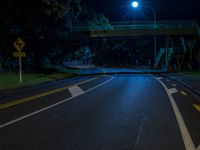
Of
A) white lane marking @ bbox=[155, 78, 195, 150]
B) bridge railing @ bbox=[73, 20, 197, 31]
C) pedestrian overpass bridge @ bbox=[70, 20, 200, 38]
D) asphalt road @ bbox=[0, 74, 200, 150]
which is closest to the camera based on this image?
white lane marking @ bbox=[155, 78, 195, 150]

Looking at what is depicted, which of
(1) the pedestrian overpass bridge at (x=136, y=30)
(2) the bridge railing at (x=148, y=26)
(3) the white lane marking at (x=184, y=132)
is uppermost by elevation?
(2) the bridge railing at (x=148, y=26)

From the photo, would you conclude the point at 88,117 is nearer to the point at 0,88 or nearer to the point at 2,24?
Result: the point at 0,88

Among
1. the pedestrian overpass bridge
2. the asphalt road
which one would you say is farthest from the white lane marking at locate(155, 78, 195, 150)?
the pedestrian overpass bridge

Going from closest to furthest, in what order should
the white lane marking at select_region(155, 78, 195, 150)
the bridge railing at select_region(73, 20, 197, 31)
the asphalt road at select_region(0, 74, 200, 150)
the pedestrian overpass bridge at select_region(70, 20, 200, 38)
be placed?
1. the white lane marking at select_region(155, 78, 195, 150)
2. the asphalt road at select_region(0, 74, 200, 150)
3. the pedestrian overpass bridge at select_region(70, 20, 200, 38)
4. the bridge railing at select_region(73, 20, 197, 31)

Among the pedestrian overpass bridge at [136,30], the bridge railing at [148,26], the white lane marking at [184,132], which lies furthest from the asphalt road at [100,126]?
the bridge railing at [148,26]

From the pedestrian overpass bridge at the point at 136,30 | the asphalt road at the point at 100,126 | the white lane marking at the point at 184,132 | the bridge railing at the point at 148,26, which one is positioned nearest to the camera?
the white lane marking at the point at 184,132

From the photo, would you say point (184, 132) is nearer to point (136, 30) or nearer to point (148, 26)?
point (136, 30)

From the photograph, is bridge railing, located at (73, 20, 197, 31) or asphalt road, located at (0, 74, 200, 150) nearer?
asphalt road, located at (0, 74, 200, 150)

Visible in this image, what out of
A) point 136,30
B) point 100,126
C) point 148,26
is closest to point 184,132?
point 100,126

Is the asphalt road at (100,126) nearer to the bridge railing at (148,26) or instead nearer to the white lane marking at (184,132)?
the white lane marking at (184,132)

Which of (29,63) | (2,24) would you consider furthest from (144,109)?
(29,63)

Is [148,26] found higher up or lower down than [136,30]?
higher up

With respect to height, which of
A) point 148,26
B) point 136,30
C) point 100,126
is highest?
point 148,26

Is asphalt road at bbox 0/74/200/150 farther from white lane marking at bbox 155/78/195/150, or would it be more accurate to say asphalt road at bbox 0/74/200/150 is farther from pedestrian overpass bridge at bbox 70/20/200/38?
pedestrian overpass bridge at bbox 70/20/200/38
